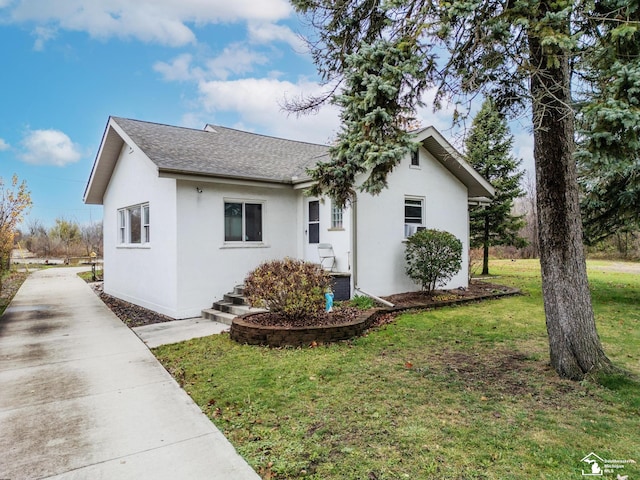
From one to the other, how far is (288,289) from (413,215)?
246 inches

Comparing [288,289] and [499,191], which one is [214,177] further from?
[499,191]

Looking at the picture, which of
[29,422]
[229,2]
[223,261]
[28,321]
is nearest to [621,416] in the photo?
[29,422]

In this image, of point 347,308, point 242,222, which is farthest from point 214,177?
point 347,308

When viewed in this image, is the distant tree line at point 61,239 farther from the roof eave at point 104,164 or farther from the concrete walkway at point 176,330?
the concrete walkway at point 176,330

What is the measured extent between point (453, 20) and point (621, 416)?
14.9 ft

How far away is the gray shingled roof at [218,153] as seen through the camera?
922cm

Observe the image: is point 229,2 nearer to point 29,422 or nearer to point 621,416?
point 29,422

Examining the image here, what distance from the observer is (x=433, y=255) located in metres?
10.6

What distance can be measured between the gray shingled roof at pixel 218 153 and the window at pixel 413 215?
3241 mm

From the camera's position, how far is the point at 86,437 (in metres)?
3.53

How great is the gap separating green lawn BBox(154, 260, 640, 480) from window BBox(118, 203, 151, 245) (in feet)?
18.3

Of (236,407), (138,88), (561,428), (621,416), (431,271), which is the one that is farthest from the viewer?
(138,88)

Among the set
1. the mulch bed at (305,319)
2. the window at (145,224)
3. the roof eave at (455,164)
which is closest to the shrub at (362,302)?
the mulch bed at (305,319)

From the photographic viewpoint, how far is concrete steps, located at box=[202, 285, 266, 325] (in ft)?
28.3
